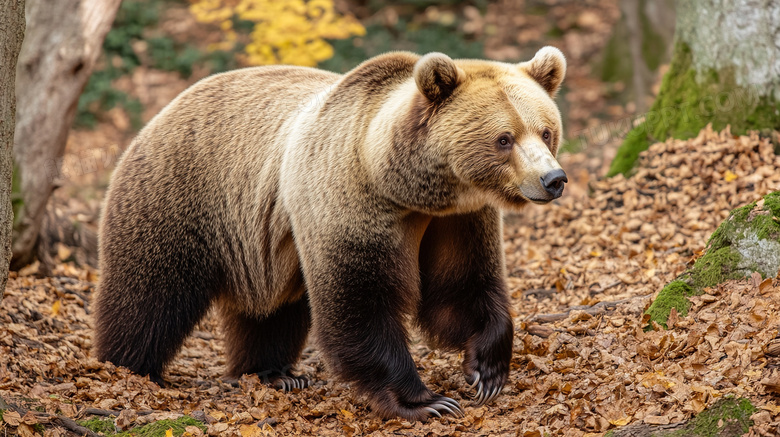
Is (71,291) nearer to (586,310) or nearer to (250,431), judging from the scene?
(250,431)

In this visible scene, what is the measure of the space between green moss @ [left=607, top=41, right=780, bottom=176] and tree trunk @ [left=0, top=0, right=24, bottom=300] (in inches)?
244

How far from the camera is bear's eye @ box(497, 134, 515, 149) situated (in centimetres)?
476

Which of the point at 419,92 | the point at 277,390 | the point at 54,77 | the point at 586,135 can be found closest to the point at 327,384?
the point at 277,390

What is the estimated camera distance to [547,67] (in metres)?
5.29

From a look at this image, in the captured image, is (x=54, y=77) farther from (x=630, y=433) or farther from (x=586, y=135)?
(x=586, y=135)

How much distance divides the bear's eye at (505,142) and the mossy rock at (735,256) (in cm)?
179

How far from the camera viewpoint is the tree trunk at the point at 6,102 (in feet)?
14.4

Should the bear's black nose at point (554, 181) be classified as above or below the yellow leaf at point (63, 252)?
above

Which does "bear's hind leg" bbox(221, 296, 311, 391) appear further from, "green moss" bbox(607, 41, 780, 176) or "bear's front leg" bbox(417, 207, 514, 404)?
"green moss" bbox(607, 41, 780, 176)

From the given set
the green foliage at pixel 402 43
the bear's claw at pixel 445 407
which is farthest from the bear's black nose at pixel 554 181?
the green foliage at pixel 402 43

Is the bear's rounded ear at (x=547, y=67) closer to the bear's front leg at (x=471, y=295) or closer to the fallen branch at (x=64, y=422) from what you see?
the bear's front leg at (x=471, y=295)

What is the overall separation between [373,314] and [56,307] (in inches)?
151

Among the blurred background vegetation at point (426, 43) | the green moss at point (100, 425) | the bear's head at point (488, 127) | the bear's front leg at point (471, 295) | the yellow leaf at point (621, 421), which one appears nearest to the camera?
the yellow leaf at point (621, 421)

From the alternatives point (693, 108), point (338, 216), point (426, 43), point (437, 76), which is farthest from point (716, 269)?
point (426, 43)
